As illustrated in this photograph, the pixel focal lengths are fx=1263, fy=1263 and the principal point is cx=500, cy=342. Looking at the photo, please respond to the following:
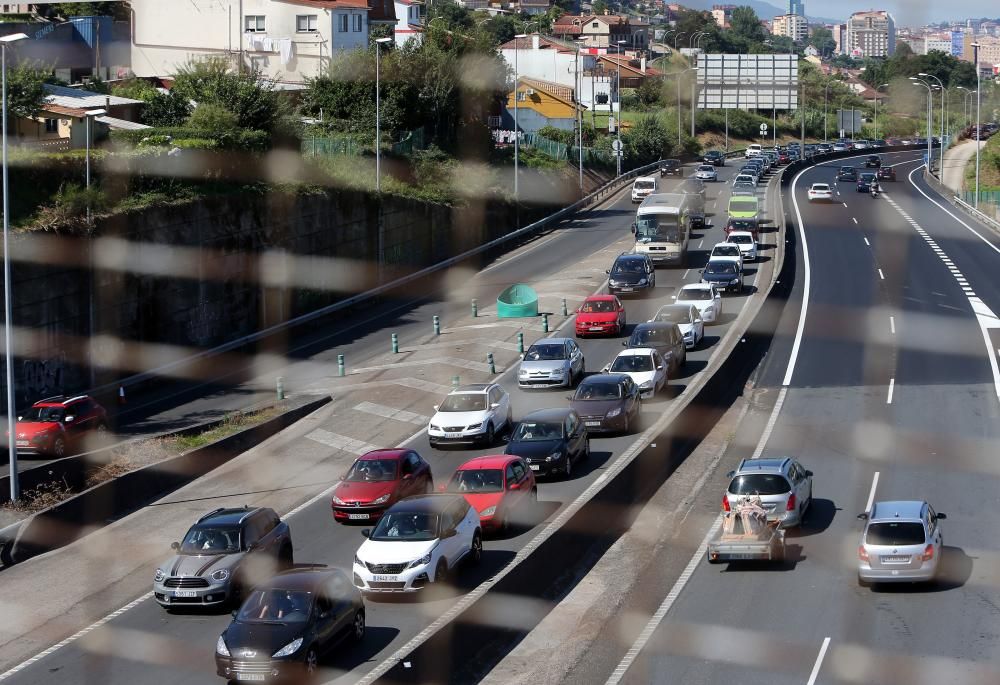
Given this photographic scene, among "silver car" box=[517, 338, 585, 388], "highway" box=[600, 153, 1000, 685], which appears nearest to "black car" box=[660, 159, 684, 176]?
"highway" box=[600, 153, 1000, 685]

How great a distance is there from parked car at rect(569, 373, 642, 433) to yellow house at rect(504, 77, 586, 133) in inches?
2934

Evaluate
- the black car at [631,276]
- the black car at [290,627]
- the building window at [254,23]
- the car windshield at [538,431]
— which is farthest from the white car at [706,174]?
the black car at [290,627]

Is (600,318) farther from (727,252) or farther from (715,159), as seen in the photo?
(715,159)

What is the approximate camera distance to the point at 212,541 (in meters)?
20.9

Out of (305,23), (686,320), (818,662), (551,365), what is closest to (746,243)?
(686,320)

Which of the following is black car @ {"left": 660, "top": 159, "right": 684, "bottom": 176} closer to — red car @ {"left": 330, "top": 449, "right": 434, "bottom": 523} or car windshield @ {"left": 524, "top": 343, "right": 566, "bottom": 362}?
car windshield @ {"left": 524, "top": 343, "right": 566, "bottom": 362}

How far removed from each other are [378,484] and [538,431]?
4123mm

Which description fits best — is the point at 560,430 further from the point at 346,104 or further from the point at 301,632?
the point at 346,104

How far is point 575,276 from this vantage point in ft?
172

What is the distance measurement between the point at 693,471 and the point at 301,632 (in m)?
13.9

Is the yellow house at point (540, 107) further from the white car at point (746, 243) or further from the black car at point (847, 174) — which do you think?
the white car at point (746, 243)

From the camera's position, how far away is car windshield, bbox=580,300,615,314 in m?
40.5

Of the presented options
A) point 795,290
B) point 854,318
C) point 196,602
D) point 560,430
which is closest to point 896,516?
point 560,430

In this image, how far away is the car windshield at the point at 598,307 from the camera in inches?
Result: 1593
